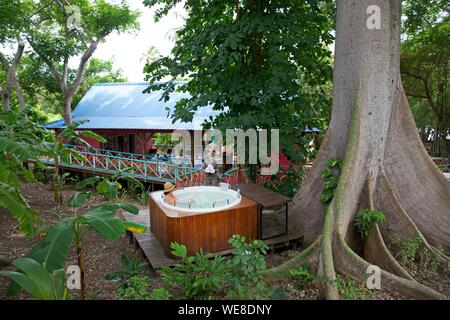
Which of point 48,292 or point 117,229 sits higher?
point 117,229

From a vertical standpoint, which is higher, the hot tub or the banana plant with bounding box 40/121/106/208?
the banana plant with bounding box 40/121/106/208

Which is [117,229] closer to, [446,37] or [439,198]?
[439,198]

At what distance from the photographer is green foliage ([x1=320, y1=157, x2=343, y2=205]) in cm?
559

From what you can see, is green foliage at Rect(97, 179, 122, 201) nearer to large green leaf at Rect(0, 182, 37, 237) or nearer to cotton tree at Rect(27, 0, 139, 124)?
large green leaf at Rect(0, 182, 37, 237)

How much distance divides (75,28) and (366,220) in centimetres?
1798

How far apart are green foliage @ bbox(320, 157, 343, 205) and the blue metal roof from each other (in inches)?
383

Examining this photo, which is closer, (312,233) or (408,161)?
(408,161)

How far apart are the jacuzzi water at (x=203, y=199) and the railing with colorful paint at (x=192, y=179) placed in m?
4.46

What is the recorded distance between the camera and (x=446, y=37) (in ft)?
48.5

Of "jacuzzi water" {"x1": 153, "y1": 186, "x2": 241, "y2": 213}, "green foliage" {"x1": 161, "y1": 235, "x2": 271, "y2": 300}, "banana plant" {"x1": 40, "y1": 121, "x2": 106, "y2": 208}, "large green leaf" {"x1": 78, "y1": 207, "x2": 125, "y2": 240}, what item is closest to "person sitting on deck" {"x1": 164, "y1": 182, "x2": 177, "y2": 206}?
"jacuzzi water" {"x1": 153, "y1": 186, "x2": 241, "y2": 213}

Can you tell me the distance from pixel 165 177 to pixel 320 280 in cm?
1006

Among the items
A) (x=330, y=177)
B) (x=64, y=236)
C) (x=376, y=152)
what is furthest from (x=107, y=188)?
(x=376, y=152)

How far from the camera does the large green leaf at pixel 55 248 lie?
3.79 meters

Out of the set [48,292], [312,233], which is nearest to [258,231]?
[312,233]
